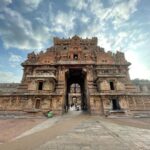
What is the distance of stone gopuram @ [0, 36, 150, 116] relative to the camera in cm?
2383

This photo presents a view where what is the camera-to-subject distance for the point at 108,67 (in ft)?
104

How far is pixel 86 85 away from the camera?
2880 centimetres

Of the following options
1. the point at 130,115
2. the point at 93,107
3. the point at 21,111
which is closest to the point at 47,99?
the point at 21,111

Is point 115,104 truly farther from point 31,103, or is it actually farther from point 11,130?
point 11,130

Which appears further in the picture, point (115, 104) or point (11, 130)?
point (115, 104)

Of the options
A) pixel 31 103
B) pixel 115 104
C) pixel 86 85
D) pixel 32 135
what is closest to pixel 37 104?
pixel 31 103

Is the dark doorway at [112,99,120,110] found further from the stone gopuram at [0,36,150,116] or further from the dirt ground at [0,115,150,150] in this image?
the dirt ground at [0,115,150,150]

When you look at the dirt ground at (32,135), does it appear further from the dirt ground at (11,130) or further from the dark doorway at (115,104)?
the dark doorway at (115,104)

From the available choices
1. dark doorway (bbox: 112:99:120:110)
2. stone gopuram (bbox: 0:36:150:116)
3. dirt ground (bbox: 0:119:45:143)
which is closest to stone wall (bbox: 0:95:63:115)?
stone gopuram (bbox: 0:36:150:116)

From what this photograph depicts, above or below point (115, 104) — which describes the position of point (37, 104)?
above

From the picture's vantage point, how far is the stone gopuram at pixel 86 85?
2383 cm

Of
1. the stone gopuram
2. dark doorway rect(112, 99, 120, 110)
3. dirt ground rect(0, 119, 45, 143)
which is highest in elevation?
the stone gopuram

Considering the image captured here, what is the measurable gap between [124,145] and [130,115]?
18482mm

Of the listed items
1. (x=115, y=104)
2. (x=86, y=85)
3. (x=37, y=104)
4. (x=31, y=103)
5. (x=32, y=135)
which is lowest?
(x=32, y=135)
